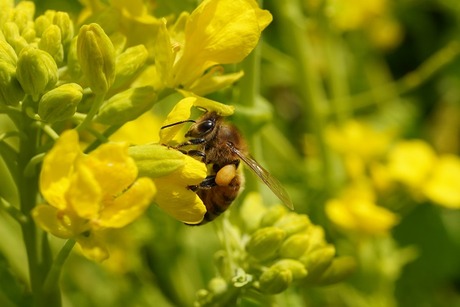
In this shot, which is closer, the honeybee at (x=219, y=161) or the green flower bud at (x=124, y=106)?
the green flower bud at (x=124, y=106)

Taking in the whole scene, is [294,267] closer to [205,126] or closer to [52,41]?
[205,126]

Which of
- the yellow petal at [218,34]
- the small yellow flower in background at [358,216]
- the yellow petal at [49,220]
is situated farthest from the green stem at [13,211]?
the small yellow flower in background at [358,216]

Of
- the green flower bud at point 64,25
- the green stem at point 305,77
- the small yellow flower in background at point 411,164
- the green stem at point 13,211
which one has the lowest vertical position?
the small yellow flower in background at point 411,164

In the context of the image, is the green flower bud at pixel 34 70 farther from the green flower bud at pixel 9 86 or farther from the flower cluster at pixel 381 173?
the flower cluster at pixel 381 173

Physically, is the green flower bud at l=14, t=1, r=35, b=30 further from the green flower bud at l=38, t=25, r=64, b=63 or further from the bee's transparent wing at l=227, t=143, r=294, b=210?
the bee's transparent wing at l=227, t=143, r=294, b=210

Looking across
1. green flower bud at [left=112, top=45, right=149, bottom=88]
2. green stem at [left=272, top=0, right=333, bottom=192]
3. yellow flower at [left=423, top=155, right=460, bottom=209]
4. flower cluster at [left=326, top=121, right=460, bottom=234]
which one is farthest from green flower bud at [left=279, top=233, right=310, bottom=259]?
yellow flower at [left=423, top=155, right=460, bottom=209]

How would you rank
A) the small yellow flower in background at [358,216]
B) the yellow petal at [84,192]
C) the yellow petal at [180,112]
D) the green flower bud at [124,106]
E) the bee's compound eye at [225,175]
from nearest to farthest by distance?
1. the yellow petal at [84,192]
2. the yellow petal at [180,112]
3. the green flower bud at [124,106]
4. the bee's compound eye at [225,175]
5. the small yellow flower in background at [358,216]
